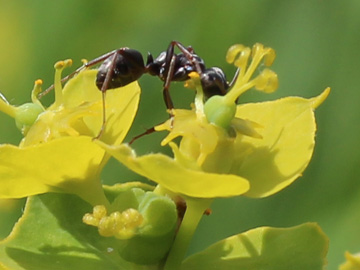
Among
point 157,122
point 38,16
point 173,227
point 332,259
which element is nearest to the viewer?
point 173,227

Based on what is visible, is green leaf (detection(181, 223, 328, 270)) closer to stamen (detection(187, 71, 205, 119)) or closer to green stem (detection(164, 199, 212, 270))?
green stem (detection(164, 199, 212, 270))

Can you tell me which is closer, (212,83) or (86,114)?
(86,114)

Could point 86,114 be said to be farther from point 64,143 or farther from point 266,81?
point 266,81

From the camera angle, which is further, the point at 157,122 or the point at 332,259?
the point at 157,122

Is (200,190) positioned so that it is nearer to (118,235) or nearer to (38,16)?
(118,235)

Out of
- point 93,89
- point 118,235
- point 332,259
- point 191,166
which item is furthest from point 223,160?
point 332,259

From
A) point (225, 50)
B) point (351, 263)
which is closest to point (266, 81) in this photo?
point (351, 263)

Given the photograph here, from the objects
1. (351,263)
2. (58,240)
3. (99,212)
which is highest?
(351,263)

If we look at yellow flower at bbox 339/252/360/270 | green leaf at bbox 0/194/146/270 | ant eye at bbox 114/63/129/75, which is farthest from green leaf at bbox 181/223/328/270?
ant eye at bbox 114/63/129/75
